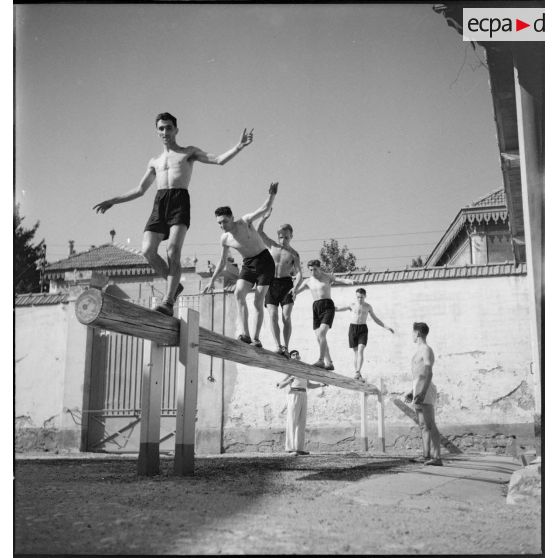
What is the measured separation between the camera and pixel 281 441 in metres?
12.7

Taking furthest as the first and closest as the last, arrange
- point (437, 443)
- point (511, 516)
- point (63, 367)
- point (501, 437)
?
point (63, 367), point (501, 437), point (437, 443), point (511, 516)

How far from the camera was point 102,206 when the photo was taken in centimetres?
578

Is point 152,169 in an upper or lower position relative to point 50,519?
upper

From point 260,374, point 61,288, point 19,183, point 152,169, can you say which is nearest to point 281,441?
point 260,374

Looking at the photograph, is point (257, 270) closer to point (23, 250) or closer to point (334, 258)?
point (23, 250)

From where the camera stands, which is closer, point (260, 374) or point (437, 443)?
point (437, 443)

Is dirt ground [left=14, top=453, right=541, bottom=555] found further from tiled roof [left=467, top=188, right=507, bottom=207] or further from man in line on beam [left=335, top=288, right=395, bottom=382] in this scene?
tiled roof [left=467, top=188, right=507, bottom=207]

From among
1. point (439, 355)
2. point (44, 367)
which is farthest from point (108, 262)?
point (439, 355)

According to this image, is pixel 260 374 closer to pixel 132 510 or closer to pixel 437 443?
pixel 437 443

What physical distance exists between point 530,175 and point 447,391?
7.51 metres

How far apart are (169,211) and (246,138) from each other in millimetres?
908

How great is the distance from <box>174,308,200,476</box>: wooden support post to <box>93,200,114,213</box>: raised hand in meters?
1.14

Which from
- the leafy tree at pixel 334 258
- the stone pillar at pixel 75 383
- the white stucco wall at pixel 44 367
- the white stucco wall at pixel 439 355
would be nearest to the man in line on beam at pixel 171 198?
the white stucco wall at pixel 439 355

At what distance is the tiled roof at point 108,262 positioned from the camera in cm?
1577
